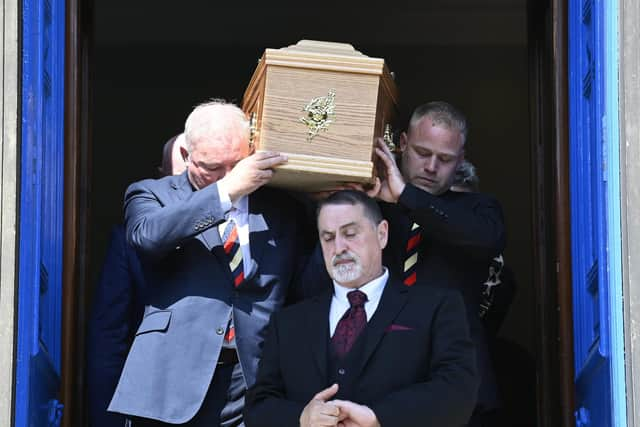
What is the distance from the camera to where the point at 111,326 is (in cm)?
519

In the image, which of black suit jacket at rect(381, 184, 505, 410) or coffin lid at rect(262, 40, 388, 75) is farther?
black suit jacket at rect(381, 184, 505, 410)

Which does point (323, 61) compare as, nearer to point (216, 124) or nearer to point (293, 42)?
point (216, 124)

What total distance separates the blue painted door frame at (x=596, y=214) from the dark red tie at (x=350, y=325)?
81cm

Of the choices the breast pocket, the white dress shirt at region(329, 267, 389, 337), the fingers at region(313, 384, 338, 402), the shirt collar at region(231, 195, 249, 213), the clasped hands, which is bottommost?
the clasped hands

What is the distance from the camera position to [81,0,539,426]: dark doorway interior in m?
8.54

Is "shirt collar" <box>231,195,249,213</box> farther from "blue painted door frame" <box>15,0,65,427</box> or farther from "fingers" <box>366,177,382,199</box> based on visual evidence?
"blue painted door frame" <box>15,0,65,427</box>

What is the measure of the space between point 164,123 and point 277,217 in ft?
14.9

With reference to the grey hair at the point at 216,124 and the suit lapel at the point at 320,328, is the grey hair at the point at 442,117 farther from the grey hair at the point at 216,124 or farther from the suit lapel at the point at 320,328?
the suit lapel at the point at 320,328

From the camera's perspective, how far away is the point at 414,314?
Answer: 14.6 feet

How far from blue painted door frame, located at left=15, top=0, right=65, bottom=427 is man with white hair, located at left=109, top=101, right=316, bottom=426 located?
296 mm

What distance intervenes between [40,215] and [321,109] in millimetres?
1051

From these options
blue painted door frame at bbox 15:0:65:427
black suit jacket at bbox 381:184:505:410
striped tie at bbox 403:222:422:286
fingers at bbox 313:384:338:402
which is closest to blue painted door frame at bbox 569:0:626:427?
black suit jacket at bbox 381:184:505:410

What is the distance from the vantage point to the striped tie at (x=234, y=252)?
16.0 ft

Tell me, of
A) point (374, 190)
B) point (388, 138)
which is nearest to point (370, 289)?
point (374, 190)
